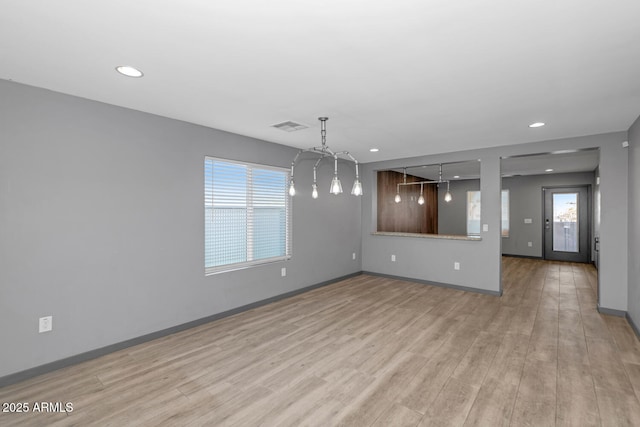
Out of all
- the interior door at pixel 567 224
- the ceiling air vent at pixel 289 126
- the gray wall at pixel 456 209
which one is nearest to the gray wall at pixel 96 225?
the ceiling air vent at pixel 289 126

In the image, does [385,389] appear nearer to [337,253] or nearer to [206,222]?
[206,222]

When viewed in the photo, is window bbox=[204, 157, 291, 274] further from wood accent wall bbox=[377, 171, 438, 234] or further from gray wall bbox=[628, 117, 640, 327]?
gray wall bbox=[628, 117, 640, 327]

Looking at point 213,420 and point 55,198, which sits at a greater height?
point 55,198

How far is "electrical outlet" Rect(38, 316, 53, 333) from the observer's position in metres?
2.65

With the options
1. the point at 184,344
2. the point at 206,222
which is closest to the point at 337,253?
the point at 206,222

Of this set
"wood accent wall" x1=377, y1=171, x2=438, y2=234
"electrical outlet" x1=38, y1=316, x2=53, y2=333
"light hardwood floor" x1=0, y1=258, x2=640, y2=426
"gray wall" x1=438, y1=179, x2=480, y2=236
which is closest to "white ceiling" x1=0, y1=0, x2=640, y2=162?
"electrical outlet" x1=38, y1=316, x2=53, y2=333

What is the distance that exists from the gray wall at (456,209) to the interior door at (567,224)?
1.99 meters

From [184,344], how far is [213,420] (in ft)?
4.48

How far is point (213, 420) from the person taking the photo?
2.08m

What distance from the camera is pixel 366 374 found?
2.67 meters

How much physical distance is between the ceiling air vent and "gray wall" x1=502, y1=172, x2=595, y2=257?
25.7 ft

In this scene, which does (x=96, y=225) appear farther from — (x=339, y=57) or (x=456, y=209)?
(x=456, y=209)

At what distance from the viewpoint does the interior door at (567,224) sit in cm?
809

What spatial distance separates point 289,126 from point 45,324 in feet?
10.1
